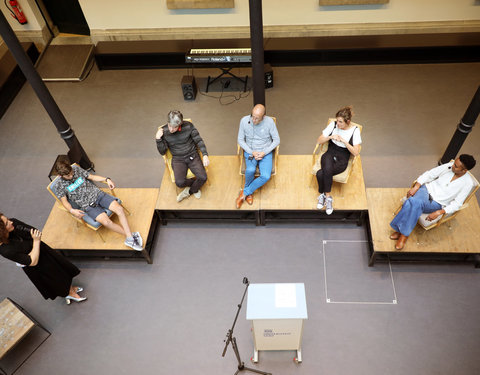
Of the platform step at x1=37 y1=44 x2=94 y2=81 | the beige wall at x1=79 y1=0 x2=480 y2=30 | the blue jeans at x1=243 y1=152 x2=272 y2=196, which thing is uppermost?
the beige wall at x1=79 y1=0 x2=480 y2=30

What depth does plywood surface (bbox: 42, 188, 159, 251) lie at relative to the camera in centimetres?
464

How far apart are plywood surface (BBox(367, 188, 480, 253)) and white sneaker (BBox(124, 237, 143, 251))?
267cm

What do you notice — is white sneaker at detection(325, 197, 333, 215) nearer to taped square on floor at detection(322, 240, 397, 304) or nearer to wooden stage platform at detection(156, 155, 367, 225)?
wooden stage platform at detection(156, 155, 367, 225)

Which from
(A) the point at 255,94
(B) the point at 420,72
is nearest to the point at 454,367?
(A) the point at 255,94

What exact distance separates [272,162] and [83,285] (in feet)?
8.91

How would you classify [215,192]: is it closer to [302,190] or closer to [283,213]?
[283,213]

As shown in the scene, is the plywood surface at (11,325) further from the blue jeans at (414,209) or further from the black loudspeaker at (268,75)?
the black loudspeaker at (268,75)

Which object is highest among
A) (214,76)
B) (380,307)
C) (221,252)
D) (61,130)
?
(214,76)

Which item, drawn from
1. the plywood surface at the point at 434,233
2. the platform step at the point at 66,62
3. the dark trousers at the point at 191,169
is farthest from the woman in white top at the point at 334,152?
the platform step at the point at 66,62

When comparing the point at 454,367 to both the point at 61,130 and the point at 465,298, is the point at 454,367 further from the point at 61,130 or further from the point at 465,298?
the point at 61,130

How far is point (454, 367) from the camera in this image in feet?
12.4

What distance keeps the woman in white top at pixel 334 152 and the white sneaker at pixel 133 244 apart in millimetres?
2159

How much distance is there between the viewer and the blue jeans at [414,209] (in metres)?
4.12

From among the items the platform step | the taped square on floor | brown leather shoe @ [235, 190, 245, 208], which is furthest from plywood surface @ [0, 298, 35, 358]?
the platform step
